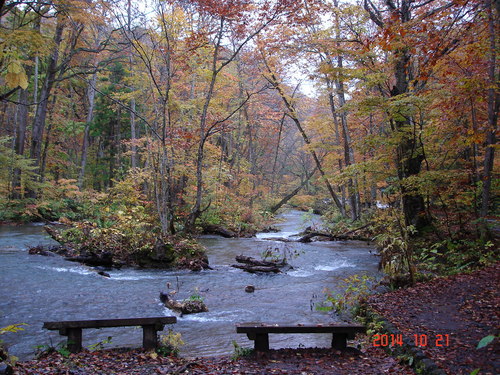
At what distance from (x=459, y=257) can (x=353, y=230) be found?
731 centimetres

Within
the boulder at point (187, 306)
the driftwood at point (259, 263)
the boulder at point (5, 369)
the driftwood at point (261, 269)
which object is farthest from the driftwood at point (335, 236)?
the boulder at point (5, 369)

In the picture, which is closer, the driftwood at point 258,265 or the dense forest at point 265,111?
the dense forest at point 265,111

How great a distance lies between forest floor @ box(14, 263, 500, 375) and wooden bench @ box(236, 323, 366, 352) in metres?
0.14

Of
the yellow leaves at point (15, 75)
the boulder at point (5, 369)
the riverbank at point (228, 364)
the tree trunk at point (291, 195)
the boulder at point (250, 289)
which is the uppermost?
the yellow leaves at point (15, 75)

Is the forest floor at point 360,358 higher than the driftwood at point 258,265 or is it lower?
higher

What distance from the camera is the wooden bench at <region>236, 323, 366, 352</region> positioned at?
4355 mm

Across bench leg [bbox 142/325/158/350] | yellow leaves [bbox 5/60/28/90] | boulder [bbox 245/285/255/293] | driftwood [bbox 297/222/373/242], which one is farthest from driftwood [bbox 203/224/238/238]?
yellow leaves [bbox 5/60/28/90]

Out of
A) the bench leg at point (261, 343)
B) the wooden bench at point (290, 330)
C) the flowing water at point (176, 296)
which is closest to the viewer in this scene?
the wooden bench at point (290, 330)

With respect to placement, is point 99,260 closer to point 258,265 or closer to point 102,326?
point 258,265

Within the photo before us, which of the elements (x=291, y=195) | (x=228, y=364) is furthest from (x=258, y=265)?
(x=291, y=195)

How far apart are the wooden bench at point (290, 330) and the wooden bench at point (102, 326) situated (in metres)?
1.00
